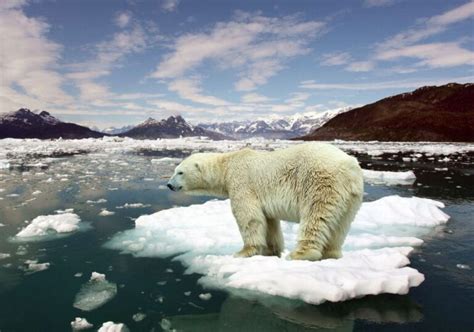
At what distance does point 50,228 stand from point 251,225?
555 centimetres

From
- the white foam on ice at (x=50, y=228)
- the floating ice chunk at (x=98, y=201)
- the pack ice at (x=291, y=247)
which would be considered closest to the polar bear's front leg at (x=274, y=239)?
the pack ice at (x=291, y=247)

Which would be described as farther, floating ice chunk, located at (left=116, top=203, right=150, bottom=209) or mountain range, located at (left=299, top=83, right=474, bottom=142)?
mountain range, located at (left=299, top=83, right=474, bottom=142)

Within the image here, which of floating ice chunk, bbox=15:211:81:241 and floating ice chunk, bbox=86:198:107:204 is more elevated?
floating ice chunk, bbox=15:211:81:241

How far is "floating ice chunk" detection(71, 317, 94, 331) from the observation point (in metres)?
4.29

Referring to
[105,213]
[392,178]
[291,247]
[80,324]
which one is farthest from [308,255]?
[392,178]

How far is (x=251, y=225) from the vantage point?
582cm

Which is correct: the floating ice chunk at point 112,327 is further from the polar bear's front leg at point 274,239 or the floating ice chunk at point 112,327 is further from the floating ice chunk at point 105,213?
the floating ice chunk at point 105,213

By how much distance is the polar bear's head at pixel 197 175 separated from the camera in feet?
21.2

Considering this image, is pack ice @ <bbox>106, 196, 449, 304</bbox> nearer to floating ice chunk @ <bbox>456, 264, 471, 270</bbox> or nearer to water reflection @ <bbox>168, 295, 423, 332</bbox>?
water reflection @ <bbox>168, 295, 423, 332</bbox>

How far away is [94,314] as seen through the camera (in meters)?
4.66

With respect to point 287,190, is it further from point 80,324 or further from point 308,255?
point 80,324

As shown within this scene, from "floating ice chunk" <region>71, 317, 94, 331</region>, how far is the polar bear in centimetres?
240

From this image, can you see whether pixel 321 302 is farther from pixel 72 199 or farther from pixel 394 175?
pixel 394 175

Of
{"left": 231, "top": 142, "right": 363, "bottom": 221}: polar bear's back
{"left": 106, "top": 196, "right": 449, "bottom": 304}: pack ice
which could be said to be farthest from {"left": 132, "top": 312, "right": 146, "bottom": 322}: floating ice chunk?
{"left": 231, "top": 142, "right": 363, "bottom": 221}: polar bear's back
